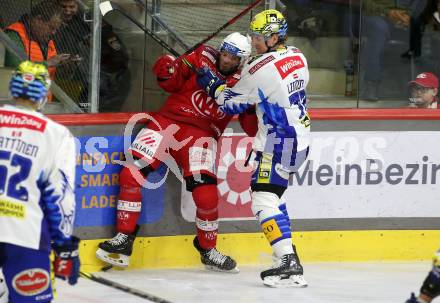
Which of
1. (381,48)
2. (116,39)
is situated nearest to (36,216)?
(116,39)

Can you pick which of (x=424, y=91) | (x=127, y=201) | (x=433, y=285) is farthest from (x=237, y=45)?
(x=433, y=285)

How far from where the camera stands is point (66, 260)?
15.9 ft

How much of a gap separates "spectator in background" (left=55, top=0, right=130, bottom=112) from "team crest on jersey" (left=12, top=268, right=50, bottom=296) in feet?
7.85

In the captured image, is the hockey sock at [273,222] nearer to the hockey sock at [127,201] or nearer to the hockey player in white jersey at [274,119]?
the hockey player in white jersey at [274,119]

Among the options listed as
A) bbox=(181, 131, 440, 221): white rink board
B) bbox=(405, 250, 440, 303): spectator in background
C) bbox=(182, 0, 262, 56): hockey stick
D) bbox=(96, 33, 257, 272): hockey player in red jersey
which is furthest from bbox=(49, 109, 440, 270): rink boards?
bbox=(405, 250, 440, 303): spectator in background

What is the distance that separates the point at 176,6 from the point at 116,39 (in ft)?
2.17

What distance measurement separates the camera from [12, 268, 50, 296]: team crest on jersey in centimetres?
476

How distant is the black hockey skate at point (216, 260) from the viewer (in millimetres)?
7062

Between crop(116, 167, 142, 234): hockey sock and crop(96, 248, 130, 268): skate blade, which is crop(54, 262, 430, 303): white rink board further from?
crop(116, 167, 142, 234): hockey sock

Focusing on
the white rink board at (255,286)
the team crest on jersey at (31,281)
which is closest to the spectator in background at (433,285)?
the white rink board at (255,286)

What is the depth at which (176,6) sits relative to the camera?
7.78m

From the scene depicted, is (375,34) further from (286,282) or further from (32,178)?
(32,178)

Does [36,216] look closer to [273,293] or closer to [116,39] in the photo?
[273,293]

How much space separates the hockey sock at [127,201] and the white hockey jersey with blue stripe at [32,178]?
2.04m
